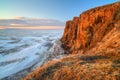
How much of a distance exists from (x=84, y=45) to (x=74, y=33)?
18.7 metres

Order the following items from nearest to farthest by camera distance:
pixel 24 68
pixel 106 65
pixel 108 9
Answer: pixel 106 65, pixel 24 68, pixel 108 9

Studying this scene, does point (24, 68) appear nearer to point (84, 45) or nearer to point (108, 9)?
point (84, 45)

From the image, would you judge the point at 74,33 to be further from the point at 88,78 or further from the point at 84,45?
the point at 88,78

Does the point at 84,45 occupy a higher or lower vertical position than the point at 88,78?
lower

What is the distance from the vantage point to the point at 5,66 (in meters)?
36.2

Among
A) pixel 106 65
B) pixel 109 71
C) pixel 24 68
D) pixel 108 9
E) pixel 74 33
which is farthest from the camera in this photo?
pixel 74 33

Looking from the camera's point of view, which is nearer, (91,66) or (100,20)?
(91,66)

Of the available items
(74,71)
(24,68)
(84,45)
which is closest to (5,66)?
(24,68)

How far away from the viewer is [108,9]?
3734cm

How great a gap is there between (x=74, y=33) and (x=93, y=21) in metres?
18.9

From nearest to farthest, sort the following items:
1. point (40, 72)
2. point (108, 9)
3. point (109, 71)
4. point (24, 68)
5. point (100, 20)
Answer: point (109, 71) → point (40, 72) → point (24, 68) → point (108, 9) → point (100, 20)

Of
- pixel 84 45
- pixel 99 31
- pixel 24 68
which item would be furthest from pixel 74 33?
pixel 24 68

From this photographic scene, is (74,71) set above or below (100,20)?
below

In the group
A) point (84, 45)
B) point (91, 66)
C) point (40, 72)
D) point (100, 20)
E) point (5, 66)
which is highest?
point (100, 20)
